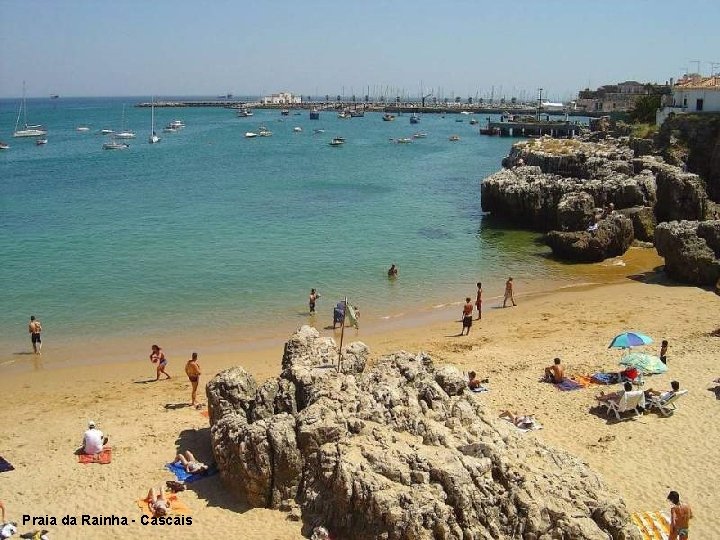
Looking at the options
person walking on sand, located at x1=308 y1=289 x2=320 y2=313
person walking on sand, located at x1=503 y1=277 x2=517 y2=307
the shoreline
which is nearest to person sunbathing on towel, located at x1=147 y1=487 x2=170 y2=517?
the shoreline

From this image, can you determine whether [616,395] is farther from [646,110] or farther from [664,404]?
[646,110]

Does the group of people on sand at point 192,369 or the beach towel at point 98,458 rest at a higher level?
the group of people on sand at point 192,369

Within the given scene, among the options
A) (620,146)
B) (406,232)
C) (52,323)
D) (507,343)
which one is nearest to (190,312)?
(52,323)

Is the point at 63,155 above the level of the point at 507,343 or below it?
above

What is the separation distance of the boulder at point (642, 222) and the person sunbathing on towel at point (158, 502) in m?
32.3

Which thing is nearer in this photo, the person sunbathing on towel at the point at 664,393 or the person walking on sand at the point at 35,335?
the person sunbathing on towel at the point at 664,393

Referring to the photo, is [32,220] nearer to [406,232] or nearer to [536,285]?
[406,232]

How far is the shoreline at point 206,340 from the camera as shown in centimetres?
2267

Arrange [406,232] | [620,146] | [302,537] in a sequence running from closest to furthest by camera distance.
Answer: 1. [302,537]
2. [406,232]
3. [620,146]

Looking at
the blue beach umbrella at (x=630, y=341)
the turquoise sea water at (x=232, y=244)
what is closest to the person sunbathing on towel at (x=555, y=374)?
the blue beach umbrella at (x=630, y=341)

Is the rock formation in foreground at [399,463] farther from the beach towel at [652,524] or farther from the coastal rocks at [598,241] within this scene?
the coastal rocks at [598,241]

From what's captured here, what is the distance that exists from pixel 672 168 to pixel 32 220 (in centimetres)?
4272

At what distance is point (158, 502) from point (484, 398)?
874cm

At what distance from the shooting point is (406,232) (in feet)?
141
